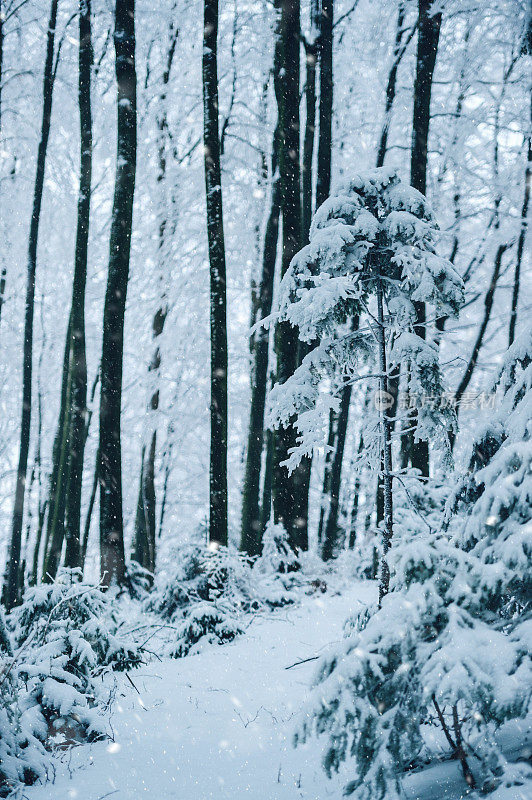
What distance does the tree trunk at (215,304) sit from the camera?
27.7 feet

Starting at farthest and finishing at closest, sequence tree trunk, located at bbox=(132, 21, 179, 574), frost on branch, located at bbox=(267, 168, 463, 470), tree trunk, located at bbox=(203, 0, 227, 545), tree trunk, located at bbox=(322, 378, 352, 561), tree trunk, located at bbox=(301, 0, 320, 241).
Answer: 1. tree trunk, located at bbox=(132, 21, 179, 574)
2. tree trunk, located at bbox=(322, 378, 352, 561)
3. tree trunk, located at bbox=(301, 0, 320, 241)
4. tree trunk, located at bbox=(203, 0, 227, 545)
5. frost on branch, located at bbox=(267, 168, 463, 470)

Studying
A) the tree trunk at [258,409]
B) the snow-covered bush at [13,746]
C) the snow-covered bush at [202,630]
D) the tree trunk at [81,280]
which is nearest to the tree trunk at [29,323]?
the tree trunk at [81,280]

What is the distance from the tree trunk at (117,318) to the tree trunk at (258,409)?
3071mm

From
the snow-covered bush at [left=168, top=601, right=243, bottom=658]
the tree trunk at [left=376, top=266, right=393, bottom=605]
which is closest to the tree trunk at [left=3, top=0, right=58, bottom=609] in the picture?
the snow-covered bush at [left=168, top=601, right=243, bottom=658]

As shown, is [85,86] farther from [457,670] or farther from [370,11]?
[457,670]

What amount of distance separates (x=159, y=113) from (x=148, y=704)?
1419 cm

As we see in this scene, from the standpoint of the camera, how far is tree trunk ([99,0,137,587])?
8.63 metres

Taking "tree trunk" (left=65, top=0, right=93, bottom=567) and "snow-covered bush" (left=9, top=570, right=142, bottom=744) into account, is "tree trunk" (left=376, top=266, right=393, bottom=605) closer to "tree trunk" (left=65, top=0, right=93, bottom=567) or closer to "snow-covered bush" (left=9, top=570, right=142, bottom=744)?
"snow-covered bush" (left=9, top=570, right=142, bottom=744)

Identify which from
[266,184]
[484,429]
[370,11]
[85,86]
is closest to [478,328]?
[266,184]

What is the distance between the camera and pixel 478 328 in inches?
579

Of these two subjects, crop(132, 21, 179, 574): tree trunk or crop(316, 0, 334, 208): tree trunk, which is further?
crop(132, 21, 179, 574): tree trunk

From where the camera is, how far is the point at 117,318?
8945 millimetres

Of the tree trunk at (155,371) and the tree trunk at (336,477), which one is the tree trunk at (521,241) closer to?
the tree trunk at (336,477)

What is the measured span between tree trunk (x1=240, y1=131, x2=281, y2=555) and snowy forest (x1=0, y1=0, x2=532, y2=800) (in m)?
0.06
